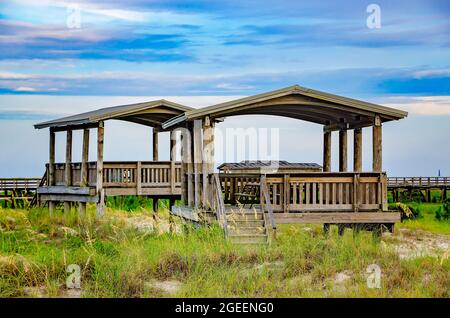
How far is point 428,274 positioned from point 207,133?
22.2 feet

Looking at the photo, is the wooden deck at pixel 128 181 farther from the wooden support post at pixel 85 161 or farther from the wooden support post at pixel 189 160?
the wooden support post at pixel 189 160

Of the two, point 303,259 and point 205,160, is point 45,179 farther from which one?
point 303,259

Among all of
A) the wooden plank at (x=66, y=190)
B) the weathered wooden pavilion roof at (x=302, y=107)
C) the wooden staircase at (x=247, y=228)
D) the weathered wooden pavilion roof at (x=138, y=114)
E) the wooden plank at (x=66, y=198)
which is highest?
the weathered wooden pavilion roof at (x=138, y=114)

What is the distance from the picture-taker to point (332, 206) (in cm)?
1762

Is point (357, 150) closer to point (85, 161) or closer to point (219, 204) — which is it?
point (219, 204)

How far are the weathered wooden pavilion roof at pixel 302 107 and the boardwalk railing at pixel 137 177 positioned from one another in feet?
23.5

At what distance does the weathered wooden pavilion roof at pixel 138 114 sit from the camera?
2422cm

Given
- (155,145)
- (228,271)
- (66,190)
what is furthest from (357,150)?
(66,190)

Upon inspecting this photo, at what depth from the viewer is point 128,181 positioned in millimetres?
25797

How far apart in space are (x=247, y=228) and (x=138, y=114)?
1036 centimetres

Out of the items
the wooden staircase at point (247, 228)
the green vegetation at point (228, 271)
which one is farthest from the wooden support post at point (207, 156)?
the green vegetation at point (228, 271)
